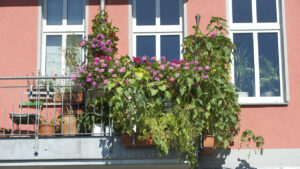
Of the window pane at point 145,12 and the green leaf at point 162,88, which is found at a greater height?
the window pane at point 145,12

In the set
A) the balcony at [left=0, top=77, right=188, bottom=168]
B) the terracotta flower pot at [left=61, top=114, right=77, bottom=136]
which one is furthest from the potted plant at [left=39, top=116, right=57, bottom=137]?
the terracotta flower pot at [left=61, top=114, right=77, bottom=136]

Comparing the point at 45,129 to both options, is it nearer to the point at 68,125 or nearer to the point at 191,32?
the point at 68,125

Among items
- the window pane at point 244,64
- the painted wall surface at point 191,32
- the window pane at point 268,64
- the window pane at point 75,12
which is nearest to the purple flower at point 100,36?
the painted wall surface at point 191,32

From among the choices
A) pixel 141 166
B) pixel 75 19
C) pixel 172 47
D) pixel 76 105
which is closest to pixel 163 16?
pixel 172 47

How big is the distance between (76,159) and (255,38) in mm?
3841

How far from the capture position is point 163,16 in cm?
920

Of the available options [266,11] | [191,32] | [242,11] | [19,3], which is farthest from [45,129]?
[266,11]

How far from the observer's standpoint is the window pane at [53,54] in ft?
29.9

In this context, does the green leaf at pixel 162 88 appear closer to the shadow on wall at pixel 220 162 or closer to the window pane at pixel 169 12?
the shadow on wall at pixel 220 162

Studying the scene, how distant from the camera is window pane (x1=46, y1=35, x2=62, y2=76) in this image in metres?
9.12

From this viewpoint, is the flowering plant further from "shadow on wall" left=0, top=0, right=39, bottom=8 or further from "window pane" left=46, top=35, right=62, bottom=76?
"shadow on wall" left=0, top=0, right=39, bottom=8

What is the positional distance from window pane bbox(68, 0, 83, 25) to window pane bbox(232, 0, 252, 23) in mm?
2842

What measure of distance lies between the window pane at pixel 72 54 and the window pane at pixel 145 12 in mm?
1190

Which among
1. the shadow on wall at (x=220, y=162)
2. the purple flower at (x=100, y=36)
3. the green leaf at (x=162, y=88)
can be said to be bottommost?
the shadow on wall at (x=220, y=162)
